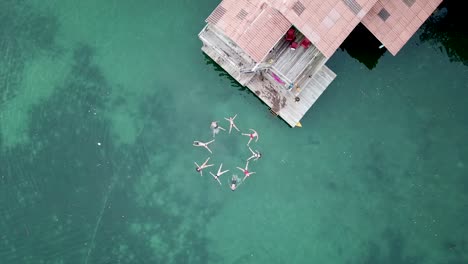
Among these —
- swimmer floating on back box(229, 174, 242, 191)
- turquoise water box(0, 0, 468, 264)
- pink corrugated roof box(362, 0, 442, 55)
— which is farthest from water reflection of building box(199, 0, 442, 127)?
swimmer floating on back box(229, 174, 242, 191)

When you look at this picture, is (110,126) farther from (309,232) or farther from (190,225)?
(309,232)

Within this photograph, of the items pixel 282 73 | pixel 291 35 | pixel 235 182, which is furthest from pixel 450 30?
pixel 235 182

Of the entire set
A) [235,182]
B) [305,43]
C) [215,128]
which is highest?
[305,43]

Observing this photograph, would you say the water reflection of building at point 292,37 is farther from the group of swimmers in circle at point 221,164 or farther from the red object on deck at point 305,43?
the group of swimmers in circle at point 221,164

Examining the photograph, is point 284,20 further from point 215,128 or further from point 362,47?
point 215,128

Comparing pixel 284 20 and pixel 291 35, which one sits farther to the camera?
pixel 291 35

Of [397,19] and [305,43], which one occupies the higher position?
[397,19]

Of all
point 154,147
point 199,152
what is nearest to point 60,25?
point 154,147
